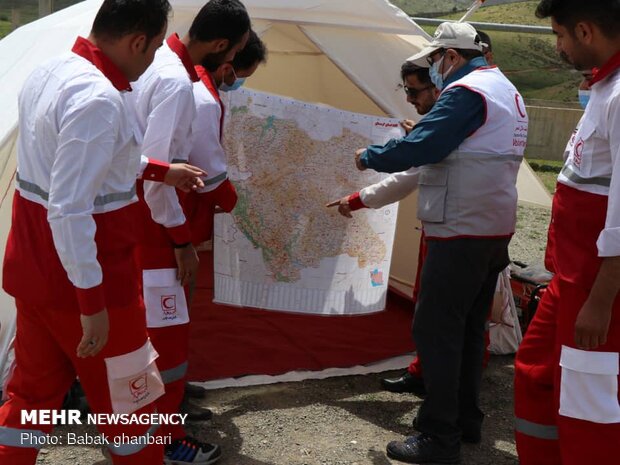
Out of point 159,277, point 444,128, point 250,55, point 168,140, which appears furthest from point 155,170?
point 444,128

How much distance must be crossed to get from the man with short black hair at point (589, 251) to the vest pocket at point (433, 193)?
74 cm

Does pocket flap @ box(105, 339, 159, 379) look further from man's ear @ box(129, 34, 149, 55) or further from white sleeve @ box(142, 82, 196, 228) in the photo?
man's ear @ box(129, 34, 149, 55)

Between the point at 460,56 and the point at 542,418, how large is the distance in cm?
159

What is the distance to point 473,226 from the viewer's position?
3352 mm

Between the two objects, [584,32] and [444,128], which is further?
[444,128]

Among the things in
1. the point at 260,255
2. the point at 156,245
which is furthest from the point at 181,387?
the point at 260,255

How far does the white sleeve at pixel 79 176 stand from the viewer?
219 centimetres

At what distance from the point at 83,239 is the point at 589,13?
166 centimetres

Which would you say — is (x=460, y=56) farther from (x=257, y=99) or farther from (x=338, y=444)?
(x=338, y=444)

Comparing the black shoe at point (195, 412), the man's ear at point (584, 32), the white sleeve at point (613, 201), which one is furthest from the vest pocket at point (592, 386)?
the black shoe at point (195, 412)

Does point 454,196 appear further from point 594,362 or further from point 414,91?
point 594,362

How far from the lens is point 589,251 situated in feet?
8.24

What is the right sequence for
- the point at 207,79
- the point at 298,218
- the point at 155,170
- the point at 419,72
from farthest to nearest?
the point at 298,218 < the point at 419,72 < the point at 207,79 < the point at 155,170

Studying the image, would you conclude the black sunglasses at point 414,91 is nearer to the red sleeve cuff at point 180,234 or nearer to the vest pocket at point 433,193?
the vest pocket at point 433,193
